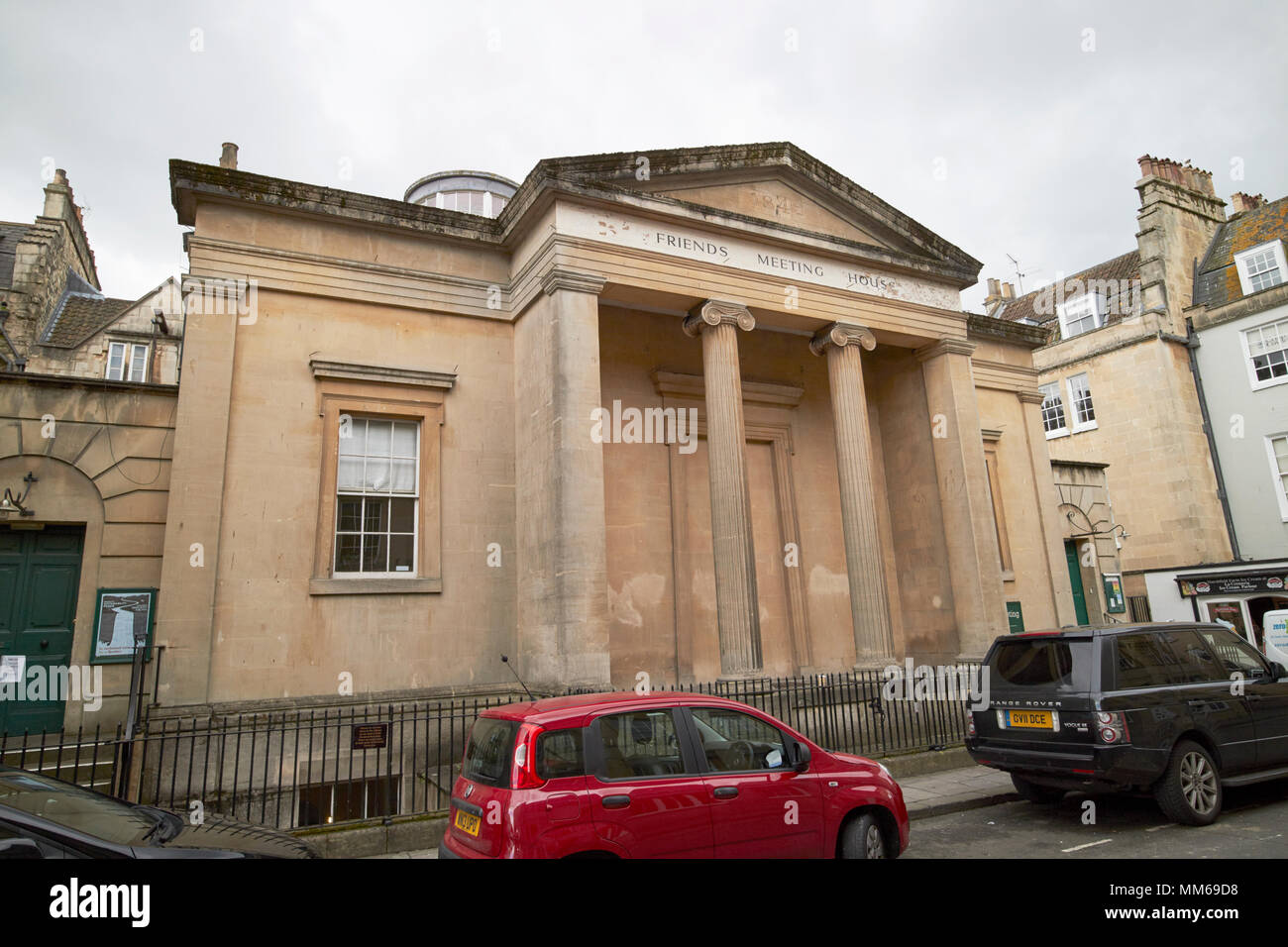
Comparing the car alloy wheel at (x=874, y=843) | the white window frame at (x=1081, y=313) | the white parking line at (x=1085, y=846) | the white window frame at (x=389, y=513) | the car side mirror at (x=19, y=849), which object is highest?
the white window frame at (x=1081, y=313)

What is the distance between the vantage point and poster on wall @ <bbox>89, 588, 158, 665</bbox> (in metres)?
9.31

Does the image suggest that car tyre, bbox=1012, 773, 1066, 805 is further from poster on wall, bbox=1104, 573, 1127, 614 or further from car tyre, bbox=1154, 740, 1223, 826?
poster on wall, bbox=1104, 573, 1127, 614

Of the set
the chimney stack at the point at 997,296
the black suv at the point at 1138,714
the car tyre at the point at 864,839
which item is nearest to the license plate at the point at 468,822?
the car tyre at the point at 864,839

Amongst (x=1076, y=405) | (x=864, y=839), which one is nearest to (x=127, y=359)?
(x=864, y=839)

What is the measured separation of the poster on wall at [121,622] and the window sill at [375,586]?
6.37 feet

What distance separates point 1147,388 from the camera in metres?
23.3

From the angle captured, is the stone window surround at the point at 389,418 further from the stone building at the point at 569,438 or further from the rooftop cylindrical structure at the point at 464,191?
the rooftop cylindrical structure at the point at 464,191

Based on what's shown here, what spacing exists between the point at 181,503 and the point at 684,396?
27.5 ft

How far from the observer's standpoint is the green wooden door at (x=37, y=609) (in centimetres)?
912

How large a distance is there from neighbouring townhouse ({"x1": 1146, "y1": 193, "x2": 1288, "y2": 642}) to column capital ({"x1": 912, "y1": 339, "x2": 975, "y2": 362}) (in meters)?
13.0

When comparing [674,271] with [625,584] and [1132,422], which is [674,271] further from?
[1132,422]

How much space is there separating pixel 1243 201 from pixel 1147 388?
9.41m

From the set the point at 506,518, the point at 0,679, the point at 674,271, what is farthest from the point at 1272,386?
the point at 0,679

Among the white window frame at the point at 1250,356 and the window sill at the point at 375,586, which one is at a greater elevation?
the white window frame at the point at 1250,356
